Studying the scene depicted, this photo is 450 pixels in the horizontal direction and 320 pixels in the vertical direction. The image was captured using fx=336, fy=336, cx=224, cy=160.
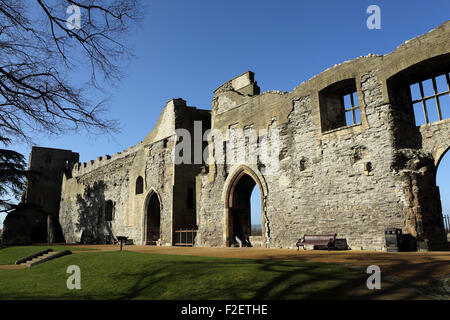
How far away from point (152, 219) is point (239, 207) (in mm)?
7799

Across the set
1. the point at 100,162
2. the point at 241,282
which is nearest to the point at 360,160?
the point at 241,282

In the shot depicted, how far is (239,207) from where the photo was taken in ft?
54.9

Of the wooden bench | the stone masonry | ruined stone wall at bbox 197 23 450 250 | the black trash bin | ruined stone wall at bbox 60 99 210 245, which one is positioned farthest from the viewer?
ruined stone wall at bbox 60 99 210 245

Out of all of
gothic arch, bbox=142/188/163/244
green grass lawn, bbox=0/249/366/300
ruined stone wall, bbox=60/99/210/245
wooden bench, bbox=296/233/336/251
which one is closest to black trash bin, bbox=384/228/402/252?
wooden bench, bbox=296/233/336/251

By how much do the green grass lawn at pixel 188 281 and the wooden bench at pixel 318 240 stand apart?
447cm

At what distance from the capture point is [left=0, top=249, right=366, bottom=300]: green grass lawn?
5.55m

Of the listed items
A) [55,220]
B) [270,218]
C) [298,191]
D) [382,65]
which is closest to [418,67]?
[382,65]

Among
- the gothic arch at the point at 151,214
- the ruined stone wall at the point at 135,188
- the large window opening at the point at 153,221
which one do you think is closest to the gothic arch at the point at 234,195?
the ruined stone wall at the point at 135,188

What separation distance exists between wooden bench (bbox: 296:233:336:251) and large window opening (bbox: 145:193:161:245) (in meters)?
11.8

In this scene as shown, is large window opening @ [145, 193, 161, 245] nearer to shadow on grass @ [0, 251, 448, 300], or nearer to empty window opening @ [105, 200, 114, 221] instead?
empty window opening @ [105, 200, 114, 221]

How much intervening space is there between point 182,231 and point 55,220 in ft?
77.8

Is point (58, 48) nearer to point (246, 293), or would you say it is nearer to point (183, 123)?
point (246, 293)

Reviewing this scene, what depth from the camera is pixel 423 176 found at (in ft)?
34.8

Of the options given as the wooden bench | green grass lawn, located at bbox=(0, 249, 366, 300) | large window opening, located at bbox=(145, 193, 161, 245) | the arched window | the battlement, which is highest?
the battlement
